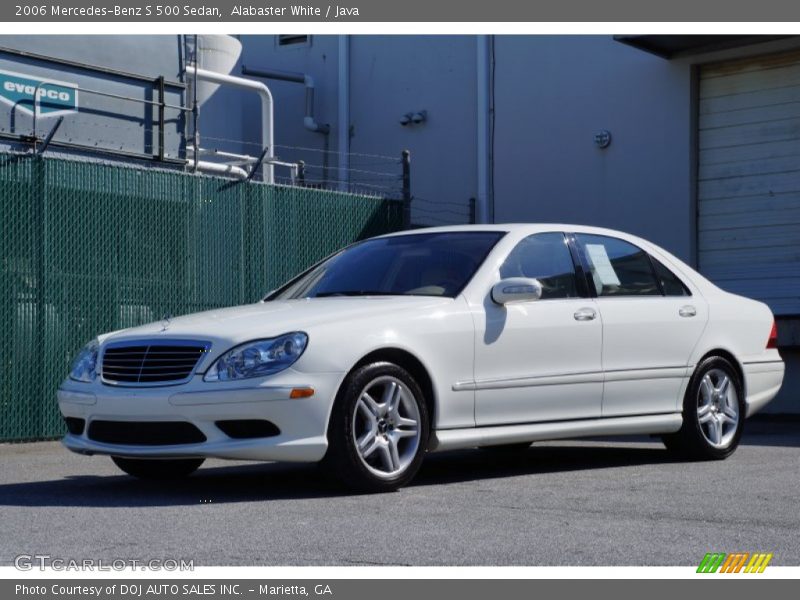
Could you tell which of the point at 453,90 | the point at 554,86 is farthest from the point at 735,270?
the point at 453,90

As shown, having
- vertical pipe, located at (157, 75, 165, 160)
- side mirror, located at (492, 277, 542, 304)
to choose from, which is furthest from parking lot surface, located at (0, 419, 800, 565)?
vertical pipe, located at (157, 75, 165, 160)

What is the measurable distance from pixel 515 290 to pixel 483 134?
10.6m

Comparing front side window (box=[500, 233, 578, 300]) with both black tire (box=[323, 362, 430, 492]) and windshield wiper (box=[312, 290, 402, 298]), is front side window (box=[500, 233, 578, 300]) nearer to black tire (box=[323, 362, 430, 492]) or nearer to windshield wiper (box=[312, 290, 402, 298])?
windshield wiper (box=[312, 290, 402, 298])

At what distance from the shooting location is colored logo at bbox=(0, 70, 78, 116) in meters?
13.5

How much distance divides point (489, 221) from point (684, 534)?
12331 millimetres

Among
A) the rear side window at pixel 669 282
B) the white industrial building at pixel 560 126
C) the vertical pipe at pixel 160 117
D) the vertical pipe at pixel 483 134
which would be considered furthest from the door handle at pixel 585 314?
the vertical pipe at pixel 483 134

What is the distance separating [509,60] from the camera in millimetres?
18047

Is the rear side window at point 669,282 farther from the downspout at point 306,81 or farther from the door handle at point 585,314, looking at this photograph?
the downspout at point 306,81

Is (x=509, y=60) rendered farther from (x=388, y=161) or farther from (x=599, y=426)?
(x=599, y=426)

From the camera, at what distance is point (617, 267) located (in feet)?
29.0

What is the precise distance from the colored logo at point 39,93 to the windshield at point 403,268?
5.85 metres

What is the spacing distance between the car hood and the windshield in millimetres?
231

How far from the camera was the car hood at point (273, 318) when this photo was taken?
23.4ft
